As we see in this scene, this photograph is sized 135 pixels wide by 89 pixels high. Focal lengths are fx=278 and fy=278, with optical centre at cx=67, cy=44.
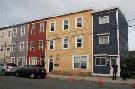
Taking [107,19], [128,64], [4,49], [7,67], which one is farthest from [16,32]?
[128,64]

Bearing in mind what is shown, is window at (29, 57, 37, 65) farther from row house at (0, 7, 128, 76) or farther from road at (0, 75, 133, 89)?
road at (0, 75, 133, 89)

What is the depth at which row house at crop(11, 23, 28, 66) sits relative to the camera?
161 feet

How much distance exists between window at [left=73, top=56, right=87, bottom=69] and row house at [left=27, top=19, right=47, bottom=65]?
22.8ft

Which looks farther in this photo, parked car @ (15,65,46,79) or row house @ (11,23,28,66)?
row house @ (11,23,28,66)

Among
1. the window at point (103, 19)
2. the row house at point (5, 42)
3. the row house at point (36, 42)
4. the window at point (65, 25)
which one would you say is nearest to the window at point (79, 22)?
the window at point (65, 25)

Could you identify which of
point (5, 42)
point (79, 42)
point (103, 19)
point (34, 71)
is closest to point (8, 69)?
point (34, 71)

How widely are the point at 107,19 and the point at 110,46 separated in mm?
3616

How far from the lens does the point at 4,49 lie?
54625 millimetres

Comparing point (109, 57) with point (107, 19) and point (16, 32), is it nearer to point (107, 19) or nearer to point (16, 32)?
point (107, 19)

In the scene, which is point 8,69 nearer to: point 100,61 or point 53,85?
point 100,61

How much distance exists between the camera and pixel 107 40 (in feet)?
117

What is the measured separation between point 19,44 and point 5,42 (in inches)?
211

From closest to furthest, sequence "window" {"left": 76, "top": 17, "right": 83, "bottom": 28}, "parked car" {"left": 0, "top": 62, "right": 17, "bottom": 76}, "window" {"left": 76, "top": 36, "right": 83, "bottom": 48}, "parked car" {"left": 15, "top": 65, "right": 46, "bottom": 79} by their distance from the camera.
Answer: "parked car" {"left": 15, "top": 65, "right": 46, "bottom": 79} < "parked car" {"left": 0, "top": 62, "right": 17, "bottom": 76} < "window" {"left": 76, "top": 36, "right": 83, "bottom": 48} < "window" {"left": 76, "top": 17, "right": 83, "bottom": 28}

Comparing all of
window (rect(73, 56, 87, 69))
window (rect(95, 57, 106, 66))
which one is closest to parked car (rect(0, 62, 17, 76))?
window (rect(73, 56, 87, 69))
